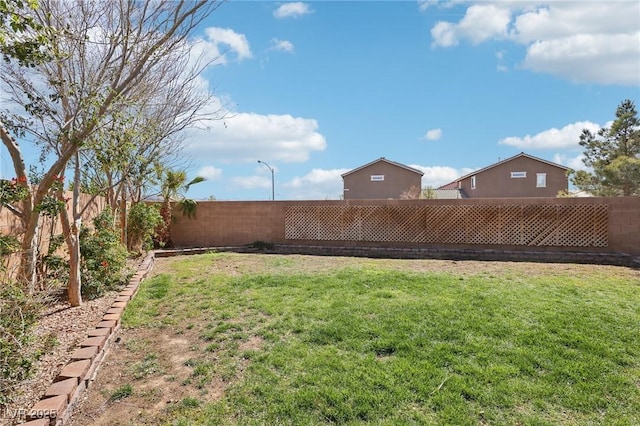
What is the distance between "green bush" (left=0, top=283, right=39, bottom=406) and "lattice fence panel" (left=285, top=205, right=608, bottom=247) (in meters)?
8.77

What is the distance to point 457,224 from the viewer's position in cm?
1066

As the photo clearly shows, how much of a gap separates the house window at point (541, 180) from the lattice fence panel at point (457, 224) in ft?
59.9

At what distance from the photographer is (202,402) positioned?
8.98ft

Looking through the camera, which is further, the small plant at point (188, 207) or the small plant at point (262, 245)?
the small plant at point (188, 207)

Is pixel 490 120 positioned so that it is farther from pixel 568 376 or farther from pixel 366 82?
pixel 568 376

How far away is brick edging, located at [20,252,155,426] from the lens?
2.49 metres

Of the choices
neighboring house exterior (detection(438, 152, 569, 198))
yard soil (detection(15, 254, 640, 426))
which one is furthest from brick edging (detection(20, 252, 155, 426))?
neighboring house exterior (detection(438, 152, 569, 198))

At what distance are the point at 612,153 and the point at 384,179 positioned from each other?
542 inches

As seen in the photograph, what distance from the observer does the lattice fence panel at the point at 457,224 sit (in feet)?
31.9

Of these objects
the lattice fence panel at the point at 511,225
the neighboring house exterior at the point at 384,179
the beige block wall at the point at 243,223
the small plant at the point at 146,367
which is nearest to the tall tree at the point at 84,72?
the small plant at the point at 146,367

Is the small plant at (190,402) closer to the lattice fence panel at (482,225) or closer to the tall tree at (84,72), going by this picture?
the tall tree at (84,72)

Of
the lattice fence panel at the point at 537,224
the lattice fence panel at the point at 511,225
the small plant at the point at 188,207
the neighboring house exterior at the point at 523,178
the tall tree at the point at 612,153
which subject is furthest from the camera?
the neighboring house exterior at the point at 523,178

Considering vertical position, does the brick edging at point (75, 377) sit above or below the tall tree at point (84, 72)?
below

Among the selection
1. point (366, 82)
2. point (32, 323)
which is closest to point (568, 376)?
point (32, 323)
